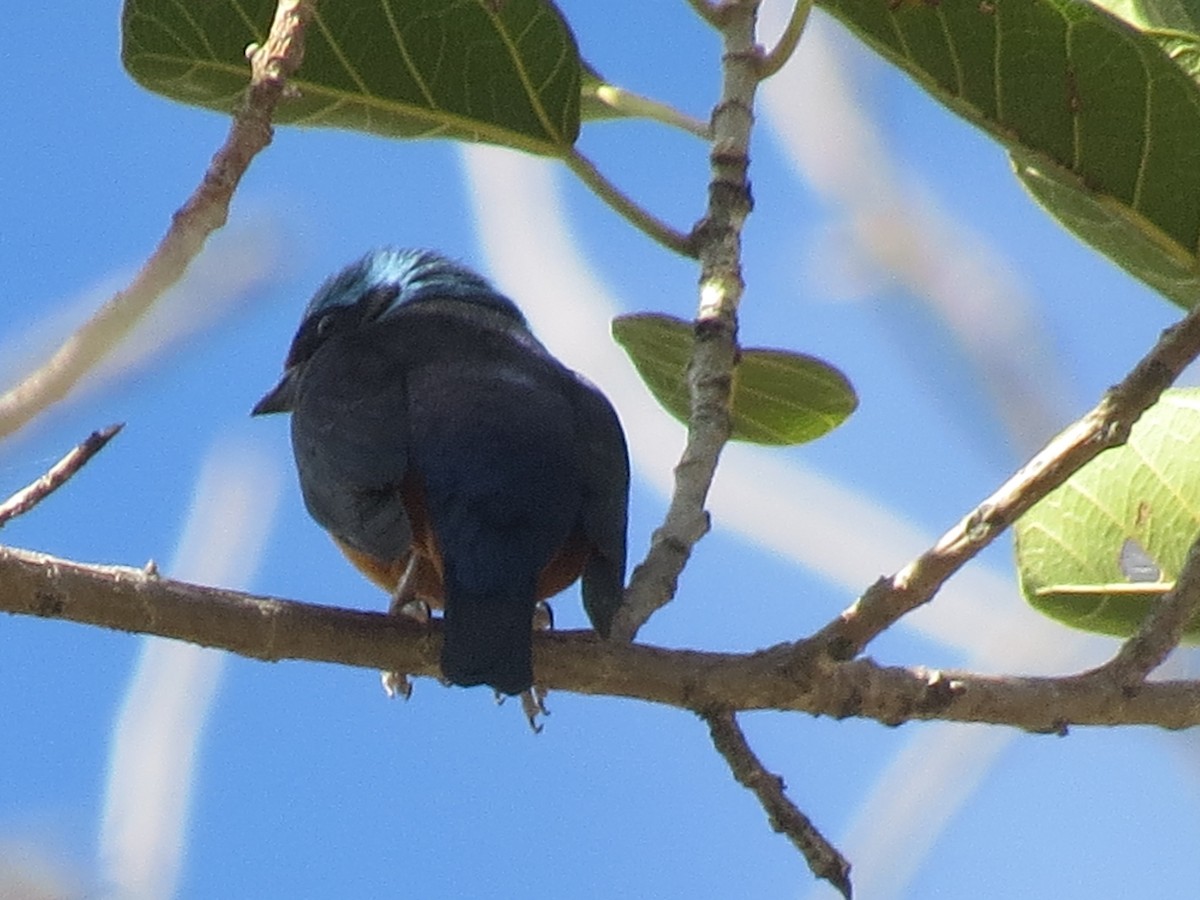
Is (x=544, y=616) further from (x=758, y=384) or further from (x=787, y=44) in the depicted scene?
(x=787, y=44)

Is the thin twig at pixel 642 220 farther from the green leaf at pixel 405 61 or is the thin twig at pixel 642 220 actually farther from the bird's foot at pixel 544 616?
the bird's foot at pixel 544 616

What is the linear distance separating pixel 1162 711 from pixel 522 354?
1.57m

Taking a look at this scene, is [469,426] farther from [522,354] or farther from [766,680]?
[766,680]

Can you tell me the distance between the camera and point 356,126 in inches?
137

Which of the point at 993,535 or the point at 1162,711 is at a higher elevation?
the point at 993,535

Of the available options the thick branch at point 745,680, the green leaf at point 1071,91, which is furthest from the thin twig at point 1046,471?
the green leaf at point 1071,91

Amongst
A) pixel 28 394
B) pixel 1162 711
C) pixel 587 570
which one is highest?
pixel 28 394

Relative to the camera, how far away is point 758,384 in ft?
11.1

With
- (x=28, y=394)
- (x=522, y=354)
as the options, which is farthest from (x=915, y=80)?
(x=28, y=394)

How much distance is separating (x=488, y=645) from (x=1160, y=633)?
35.5 inches

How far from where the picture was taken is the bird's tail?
270 cm

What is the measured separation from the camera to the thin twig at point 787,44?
3.10 metres

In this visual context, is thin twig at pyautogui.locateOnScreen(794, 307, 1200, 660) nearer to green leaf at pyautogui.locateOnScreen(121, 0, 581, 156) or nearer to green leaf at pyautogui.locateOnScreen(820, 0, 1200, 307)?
green leaf at pyautogui.locateOnScreen(820, 0, 1200, 307)

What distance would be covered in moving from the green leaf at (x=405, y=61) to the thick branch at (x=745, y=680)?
3.44 feet
